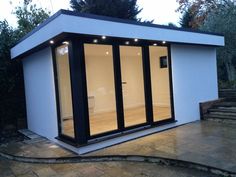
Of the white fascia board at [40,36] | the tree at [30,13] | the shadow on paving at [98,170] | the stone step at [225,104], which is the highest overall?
the tree at [30,13]

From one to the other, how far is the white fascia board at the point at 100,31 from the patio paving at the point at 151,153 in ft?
7.97

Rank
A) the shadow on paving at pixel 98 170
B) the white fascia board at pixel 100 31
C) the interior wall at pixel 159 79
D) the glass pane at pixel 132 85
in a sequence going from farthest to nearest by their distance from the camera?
the interior wall at pixel 159 79 → the glass pane at pixel 132 85 → the white fascia board at pixel 100 31 → the shadow on paving at pixel 98 170

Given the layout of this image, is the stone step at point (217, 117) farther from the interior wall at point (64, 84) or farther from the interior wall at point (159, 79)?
the interior wall at point (64, 84)

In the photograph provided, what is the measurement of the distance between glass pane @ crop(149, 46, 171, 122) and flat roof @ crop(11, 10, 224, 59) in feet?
1.60

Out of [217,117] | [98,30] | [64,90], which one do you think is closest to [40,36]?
[64,90]

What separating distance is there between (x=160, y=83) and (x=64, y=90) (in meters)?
2.67

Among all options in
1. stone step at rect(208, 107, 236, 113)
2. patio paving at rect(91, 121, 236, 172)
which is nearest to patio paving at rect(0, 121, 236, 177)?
patio paving at rect(91, 121, 236, 172)

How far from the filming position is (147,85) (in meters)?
6.11

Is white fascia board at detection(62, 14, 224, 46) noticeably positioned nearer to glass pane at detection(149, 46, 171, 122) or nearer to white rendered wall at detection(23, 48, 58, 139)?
glass pane at detection(149, 46, 171, 122)

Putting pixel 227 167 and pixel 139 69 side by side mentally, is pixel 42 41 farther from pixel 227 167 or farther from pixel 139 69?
pixel 227 167

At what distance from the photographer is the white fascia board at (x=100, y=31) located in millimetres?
4504

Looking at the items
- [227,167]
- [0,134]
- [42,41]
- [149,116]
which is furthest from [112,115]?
[0,134]

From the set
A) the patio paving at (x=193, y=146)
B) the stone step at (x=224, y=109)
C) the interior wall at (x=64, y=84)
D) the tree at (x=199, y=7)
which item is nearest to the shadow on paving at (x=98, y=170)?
the patio paving at (x=193, y=146)

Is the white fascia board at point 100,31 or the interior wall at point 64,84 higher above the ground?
the white fascia board at point 100,31
